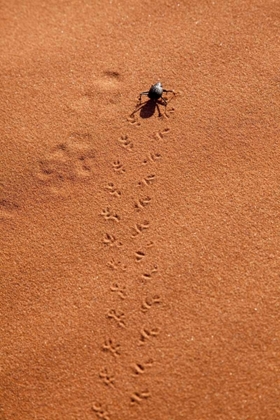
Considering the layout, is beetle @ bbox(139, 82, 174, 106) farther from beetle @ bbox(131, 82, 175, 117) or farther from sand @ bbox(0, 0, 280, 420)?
sand @ bbox(0, 0, 280, 420)

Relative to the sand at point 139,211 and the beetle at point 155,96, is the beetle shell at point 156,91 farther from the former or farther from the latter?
the sand at point 139,211

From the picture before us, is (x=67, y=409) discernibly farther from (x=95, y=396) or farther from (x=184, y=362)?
(x=184, y=362)

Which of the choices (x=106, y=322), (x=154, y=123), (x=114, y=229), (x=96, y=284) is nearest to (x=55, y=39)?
(x=154, y=123)

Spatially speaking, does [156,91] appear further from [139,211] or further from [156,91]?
[139,211]

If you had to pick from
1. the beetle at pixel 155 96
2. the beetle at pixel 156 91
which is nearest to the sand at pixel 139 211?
the beetle at pixel 155 96

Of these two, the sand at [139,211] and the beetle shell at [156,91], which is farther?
the beetle shell at [156,91]

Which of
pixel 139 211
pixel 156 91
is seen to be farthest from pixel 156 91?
pixel 139 211

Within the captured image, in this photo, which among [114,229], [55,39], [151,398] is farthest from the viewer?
[55,39]

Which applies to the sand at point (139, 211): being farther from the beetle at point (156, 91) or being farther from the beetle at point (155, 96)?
the beetle at point (156, 91)

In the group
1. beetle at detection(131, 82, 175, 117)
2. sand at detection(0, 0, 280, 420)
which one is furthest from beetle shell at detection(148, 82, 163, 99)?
sand at detection(0, 0, 280, 420)
